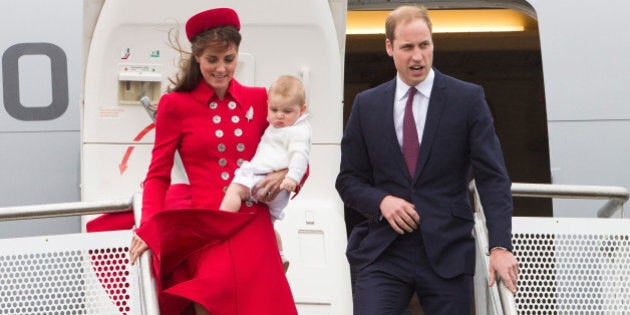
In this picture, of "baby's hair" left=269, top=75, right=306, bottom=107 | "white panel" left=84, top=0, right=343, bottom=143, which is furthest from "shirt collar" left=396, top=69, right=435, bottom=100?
"white panel" left=84, top=0, right=343, bottom=143

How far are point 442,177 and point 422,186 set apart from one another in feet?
0.23

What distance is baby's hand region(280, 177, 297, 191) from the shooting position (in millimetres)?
3966

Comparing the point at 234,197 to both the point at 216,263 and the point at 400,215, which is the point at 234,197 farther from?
the point at 400,215

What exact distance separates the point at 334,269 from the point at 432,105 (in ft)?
6.55

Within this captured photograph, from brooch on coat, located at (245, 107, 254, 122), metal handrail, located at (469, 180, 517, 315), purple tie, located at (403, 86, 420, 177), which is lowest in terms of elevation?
metal handrail, located at (469, 180, 517, 315)

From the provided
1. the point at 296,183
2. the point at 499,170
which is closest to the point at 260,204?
the point at 296,183

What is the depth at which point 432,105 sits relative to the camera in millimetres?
4074

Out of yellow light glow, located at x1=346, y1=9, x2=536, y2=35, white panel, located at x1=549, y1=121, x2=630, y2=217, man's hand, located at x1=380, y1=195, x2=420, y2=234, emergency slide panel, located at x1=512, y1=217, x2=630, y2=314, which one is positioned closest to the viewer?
man's hand, located at x1=380, y1=195, x2=420, y2=234

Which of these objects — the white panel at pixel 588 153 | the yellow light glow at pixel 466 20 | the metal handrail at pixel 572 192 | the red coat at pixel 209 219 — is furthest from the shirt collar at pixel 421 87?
Result: the yellow light glow at pixel 466 20

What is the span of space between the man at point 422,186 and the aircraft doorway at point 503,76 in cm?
695

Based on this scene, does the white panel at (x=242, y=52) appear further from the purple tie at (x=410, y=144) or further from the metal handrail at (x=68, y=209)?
the purple tie at (x=410, y=144)

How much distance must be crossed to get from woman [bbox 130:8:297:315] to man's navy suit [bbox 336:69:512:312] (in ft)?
1.04

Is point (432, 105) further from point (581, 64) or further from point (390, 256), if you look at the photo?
point (581, 64)

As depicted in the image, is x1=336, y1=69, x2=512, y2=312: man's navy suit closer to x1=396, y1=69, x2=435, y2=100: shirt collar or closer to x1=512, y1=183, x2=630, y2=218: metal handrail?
x1=396, y1=69, x2=435, y2=100: shirt collar
